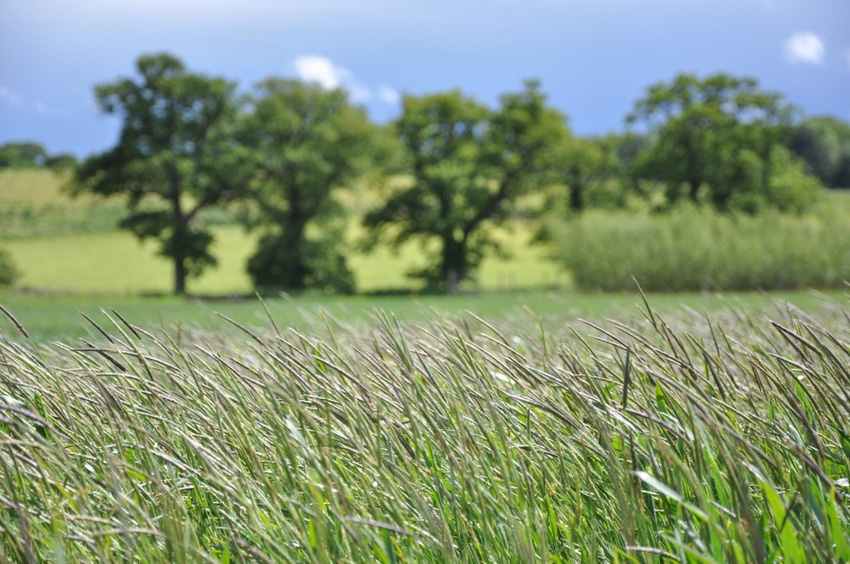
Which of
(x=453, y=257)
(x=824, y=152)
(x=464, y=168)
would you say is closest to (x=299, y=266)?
(x=453, y=257)

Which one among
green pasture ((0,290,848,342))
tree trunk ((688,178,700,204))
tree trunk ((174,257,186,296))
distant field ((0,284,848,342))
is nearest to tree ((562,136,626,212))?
tree trunk ((688,178,700,204))

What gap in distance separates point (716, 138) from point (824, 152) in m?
49.4

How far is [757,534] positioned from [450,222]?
110 ft

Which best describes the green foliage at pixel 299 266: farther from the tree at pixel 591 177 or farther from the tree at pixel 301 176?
the tree at pixel 591 177

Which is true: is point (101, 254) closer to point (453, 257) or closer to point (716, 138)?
point (453, 257)

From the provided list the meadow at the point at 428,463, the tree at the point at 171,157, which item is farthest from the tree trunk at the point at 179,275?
the meadow at the point at 428,463

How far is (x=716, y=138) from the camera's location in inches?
1479

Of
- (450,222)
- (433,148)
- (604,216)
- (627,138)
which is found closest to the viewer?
(604,216)

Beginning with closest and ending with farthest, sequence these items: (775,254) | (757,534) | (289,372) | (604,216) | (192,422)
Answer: (757,534) < (289,372) < (192,422) < (775,254) < (604,216)

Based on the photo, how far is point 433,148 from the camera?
37469mm

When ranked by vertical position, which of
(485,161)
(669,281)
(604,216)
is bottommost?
(669,281)

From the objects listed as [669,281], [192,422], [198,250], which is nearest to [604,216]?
[669,281]

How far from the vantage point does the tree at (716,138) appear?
3759 centimetres

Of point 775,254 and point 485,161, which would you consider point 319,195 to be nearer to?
point 485,161
